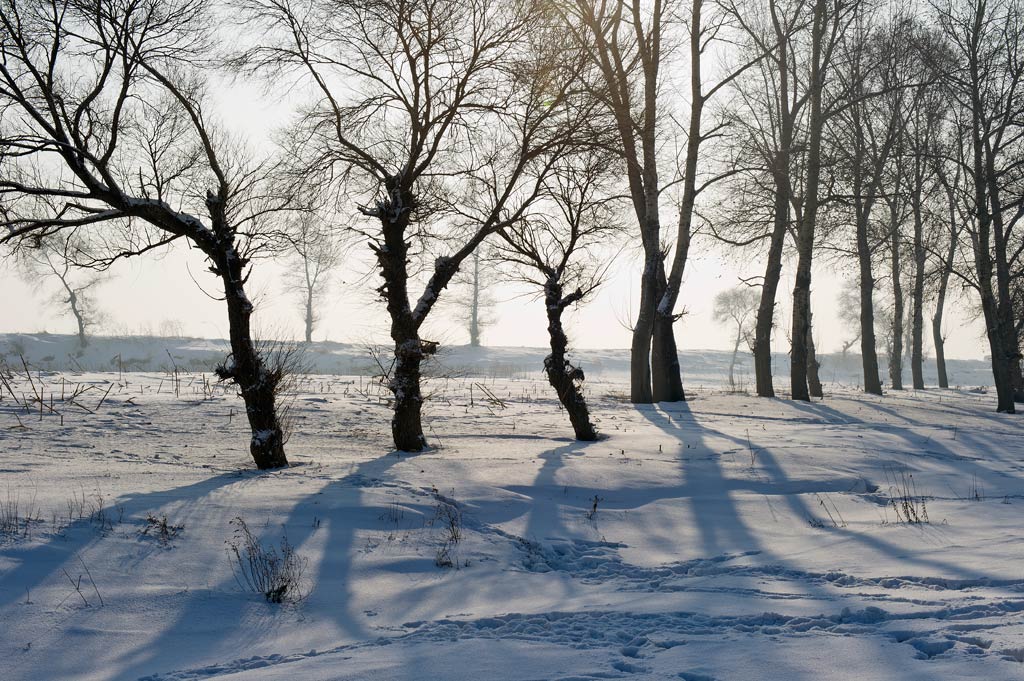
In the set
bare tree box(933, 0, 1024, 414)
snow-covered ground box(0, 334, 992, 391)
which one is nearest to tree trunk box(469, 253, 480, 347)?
snow-covered ground box(0, 334, 992, 391)

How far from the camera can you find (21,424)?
10.4 meters

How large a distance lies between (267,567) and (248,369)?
4010 mm

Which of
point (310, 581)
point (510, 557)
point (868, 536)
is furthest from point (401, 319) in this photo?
point (868, 536)

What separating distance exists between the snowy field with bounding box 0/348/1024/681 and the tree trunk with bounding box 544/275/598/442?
0.56 metres

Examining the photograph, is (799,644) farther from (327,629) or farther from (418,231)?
(418,231)

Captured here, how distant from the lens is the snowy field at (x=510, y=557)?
4.05 meters

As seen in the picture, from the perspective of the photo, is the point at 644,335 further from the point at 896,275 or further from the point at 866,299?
the point at 896,275

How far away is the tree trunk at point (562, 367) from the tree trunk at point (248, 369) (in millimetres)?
4269

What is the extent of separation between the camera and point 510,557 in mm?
6215

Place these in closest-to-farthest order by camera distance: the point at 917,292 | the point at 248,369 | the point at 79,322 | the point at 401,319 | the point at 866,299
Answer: the point at 248,369
the point at 401,319
the point at 866,299
the point at 917,292
the point at 79,322

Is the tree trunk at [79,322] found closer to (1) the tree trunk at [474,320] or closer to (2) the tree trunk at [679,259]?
(1) the tree trunk at [474,320]

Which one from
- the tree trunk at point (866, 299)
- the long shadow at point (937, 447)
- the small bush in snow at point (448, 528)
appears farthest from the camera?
the tree trunk at point (866, 299)

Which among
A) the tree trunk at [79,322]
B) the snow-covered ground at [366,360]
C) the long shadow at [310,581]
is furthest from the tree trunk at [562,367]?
the tree trunk at [79,322]

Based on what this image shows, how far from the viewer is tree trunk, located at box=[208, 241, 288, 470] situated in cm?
886
